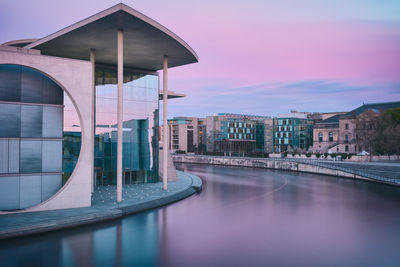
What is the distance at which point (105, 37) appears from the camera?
20047 mm

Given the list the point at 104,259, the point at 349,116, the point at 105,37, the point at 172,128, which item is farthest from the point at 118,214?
the point at 172,128

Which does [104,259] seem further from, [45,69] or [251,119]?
[251,119]

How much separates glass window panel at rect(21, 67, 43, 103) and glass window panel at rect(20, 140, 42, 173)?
209 centimetres

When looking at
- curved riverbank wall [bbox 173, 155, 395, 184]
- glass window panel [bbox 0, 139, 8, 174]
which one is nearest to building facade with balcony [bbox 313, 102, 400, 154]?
curved riverbank wall [bbox 173, 155, 395, 184]

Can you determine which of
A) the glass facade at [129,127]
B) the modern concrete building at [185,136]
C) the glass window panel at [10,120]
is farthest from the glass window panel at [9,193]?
the modern concrete building at [185,136]

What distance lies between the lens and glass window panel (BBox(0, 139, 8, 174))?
1551cm

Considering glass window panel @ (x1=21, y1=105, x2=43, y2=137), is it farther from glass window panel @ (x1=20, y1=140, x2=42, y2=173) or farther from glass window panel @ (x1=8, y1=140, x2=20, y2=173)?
glass window panel @ (x1=8, y1=140, x2=20, y2=173)

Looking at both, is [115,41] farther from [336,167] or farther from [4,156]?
[336,167]

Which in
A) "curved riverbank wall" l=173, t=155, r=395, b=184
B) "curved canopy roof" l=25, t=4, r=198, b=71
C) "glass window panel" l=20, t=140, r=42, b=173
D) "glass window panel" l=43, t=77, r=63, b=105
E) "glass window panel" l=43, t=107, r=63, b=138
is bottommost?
"curved riverbank wall" l=173, t=155, r=395, b=184

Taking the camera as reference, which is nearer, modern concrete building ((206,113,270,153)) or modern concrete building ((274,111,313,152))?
modern concrete building ((274,111,313,152))

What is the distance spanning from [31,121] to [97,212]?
17.7 feet

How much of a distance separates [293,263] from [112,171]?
17.7m

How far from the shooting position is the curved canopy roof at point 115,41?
17.6m

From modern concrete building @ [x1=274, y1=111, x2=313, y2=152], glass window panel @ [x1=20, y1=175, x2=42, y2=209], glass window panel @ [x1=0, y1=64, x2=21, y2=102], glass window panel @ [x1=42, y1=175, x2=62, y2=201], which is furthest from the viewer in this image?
modern concrete building @ [x1=274, y1=111, x2=313, y2=152]
